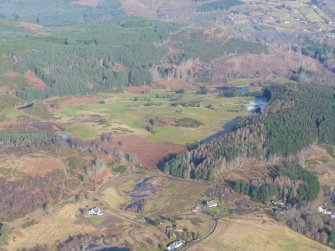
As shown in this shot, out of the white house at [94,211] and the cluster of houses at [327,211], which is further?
the cluster of houses at [327,211]

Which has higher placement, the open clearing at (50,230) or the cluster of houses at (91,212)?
the cluster of houses at (91,212)

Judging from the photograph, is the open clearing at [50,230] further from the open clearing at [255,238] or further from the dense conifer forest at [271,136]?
the dense conifer forest at [271,136]

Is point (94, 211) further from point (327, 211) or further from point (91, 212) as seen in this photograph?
point (327, 211)

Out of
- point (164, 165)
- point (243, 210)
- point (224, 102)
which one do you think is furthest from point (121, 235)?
point (224, 102)

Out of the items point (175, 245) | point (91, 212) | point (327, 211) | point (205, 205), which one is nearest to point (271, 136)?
point (327, 211)

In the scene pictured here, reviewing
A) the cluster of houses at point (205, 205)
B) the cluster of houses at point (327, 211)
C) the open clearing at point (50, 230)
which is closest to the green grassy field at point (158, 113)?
the cluster of houses at point (205, 205)

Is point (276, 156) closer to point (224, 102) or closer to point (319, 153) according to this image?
point (319, 153)

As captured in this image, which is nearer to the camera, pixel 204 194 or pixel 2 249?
pixel 2 249
